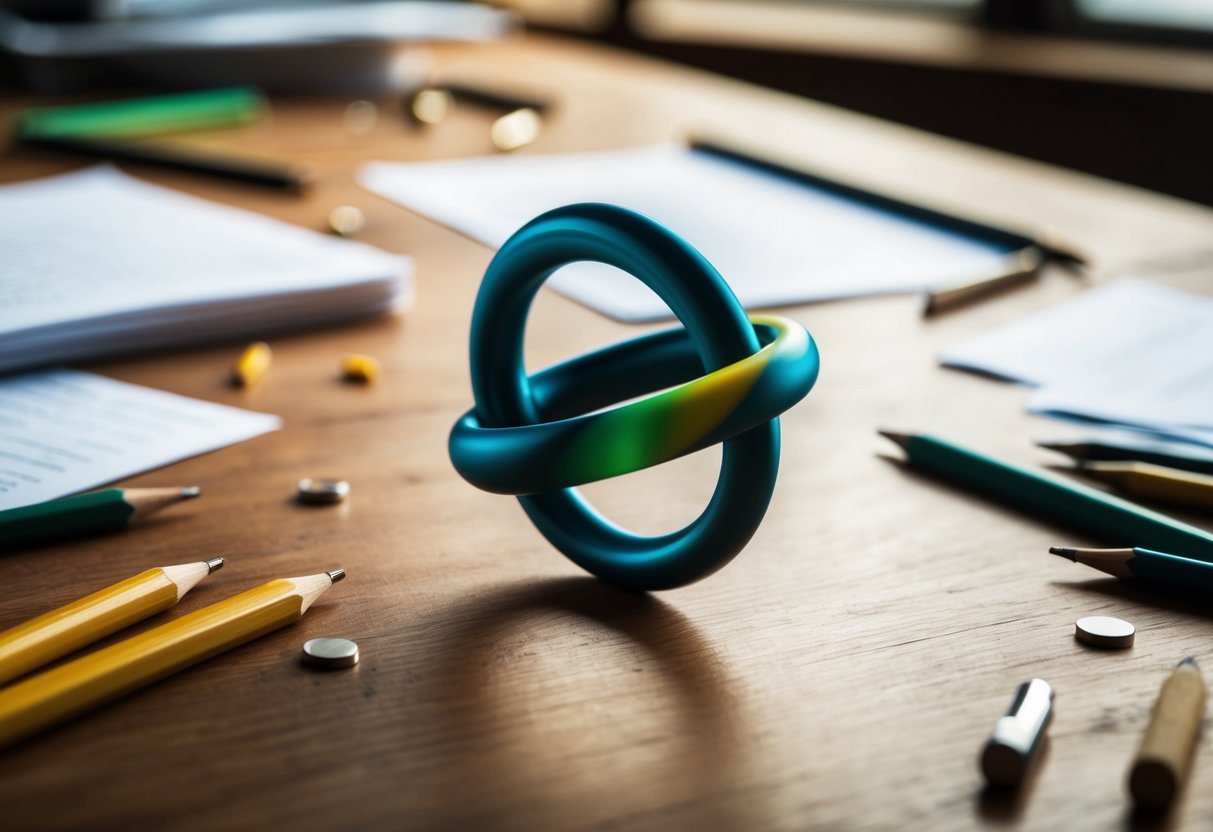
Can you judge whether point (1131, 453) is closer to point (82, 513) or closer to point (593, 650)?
point (593, 650)

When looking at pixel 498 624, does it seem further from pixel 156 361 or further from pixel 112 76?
pixel 112 76

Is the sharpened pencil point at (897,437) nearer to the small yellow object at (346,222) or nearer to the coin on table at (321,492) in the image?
the coin on table at (321,492)

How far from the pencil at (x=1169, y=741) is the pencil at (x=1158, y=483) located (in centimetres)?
15

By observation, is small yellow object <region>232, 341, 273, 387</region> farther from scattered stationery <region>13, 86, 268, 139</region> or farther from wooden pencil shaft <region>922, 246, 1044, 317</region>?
scattered stationery <region>13, 86, 268, 139</region>

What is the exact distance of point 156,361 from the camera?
646 mm

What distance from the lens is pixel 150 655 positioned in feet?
1.15

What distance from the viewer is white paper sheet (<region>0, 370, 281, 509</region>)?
493mm

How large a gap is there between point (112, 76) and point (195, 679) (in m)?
1.29

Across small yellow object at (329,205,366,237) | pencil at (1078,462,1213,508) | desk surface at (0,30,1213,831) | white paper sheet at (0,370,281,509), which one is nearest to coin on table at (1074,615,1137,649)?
desk surface at (0,30,1213,831)

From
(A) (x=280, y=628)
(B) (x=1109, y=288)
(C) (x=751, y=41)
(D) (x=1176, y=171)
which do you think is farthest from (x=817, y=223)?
(C) (x=751, y=41)

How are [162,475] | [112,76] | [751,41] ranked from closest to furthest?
[162,475], [112,76], [751,41]

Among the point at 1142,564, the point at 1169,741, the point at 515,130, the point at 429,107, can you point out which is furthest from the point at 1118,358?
the point at 429,107

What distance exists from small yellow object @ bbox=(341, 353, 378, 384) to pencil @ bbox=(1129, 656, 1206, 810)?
0.41 m

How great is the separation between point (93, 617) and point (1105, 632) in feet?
1.06
